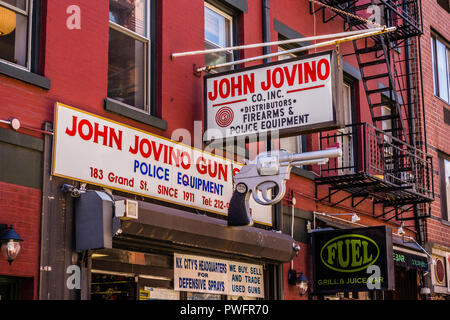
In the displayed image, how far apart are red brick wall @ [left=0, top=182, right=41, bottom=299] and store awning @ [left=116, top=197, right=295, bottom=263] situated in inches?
42.4

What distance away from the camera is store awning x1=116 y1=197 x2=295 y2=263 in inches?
380

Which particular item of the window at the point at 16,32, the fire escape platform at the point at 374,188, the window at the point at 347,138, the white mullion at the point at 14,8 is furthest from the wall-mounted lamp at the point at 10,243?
the window at the point at 347,138

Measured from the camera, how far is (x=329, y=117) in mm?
10281

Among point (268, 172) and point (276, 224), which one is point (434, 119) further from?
point (268, 172)

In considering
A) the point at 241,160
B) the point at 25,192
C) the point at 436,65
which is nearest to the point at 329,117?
the point at 241,160

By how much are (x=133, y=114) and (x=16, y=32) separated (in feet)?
6.24

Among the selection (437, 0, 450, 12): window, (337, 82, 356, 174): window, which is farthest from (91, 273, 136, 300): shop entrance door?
(437, 0, 450, 12): window

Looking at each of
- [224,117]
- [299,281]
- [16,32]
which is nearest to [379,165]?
[299,281]

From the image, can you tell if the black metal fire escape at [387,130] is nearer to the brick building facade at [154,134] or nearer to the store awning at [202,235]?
the brick building facade at [154,134]

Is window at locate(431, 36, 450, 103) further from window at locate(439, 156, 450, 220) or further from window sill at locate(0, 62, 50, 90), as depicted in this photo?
window sill at locate(0, 62, 50, 90)

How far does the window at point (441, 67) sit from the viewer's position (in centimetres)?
1988

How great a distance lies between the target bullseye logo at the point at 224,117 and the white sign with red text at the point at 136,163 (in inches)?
22.3

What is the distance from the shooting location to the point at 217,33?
41.7 feet
